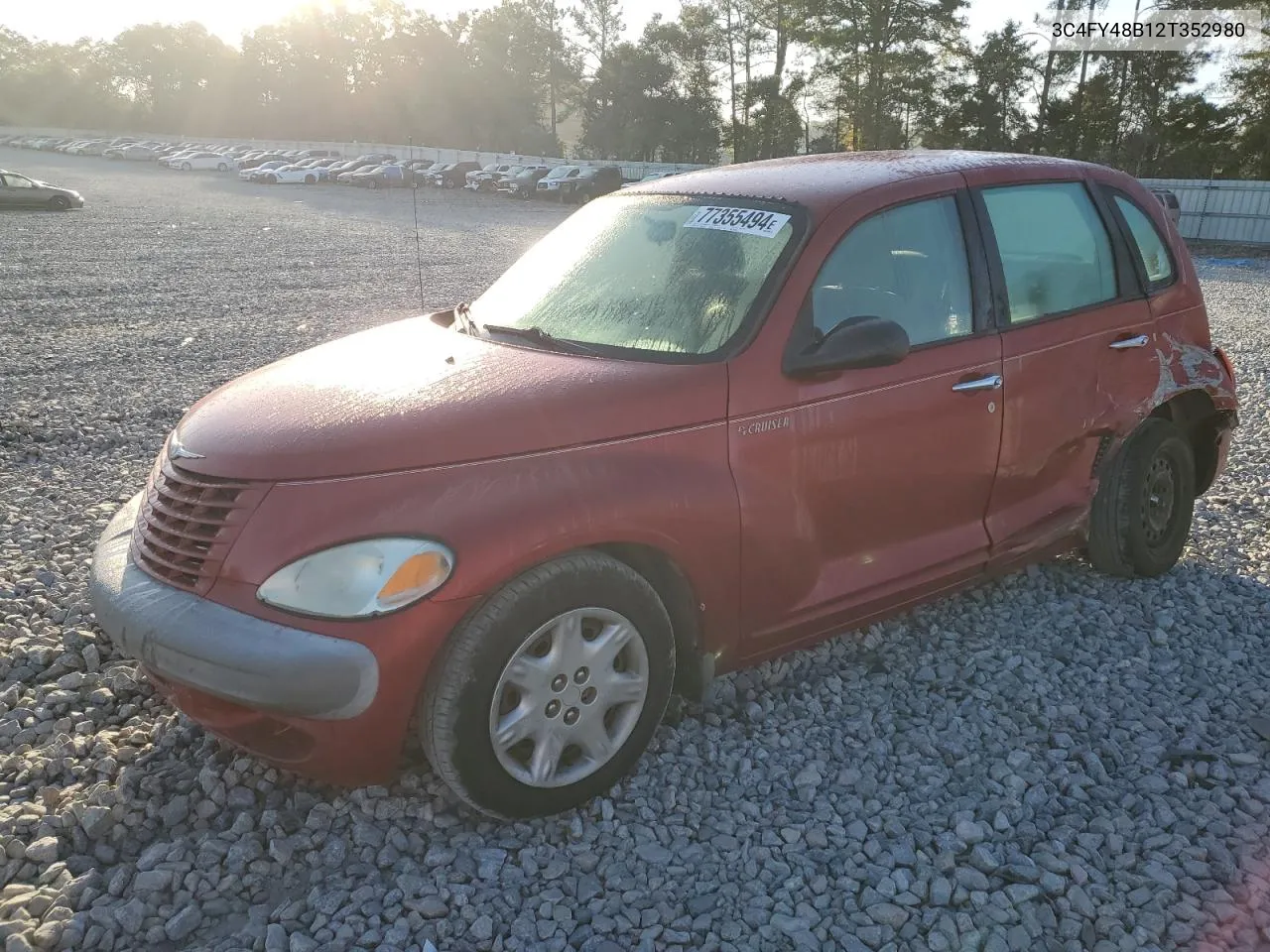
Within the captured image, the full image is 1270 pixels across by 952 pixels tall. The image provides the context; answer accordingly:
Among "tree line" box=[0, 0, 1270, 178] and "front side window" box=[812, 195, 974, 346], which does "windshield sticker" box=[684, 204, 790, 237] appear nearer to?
"front side window" box=[812, 195, 974, 346]

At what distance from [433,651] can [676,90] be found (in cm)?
6371

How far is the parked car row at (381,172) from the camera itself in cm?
3975

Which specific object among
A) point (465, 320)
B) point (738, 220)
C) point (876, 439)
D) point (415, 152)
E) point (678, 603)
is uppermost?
point (415, 152)

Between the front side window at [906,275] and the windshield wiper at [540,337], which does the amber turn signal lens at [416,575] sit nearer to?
the windshield wiper at [540,337]

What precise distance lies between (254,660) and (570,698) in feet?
2.86

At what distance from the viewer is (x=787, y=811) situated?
305cm

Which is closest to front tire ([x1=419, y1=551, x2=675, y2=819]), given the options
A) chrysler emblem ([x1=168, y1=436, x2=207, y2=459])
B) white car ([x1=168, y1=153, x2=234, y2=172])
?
chrysler emblem ([x1=168, y1=436, x2=207, y2=459])

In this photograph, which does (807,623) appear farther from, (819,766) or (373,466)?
(373,466)

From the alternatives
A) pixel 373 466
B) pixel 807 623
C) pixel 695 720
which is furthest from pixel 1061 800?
pixel 373 466

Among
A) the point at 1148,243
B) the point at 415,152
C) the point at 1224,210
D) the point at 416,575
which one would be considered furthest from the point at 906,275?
the point at 415,152

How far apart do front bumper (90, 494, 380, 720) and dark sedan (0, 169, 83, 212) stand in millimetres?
31495

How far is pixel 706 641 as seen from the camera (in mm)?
3168

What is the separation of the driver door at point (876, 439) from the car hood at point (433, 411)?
0.29 m

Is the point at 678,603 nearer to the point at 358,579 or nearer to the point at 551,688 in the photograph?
the point at 551,688
